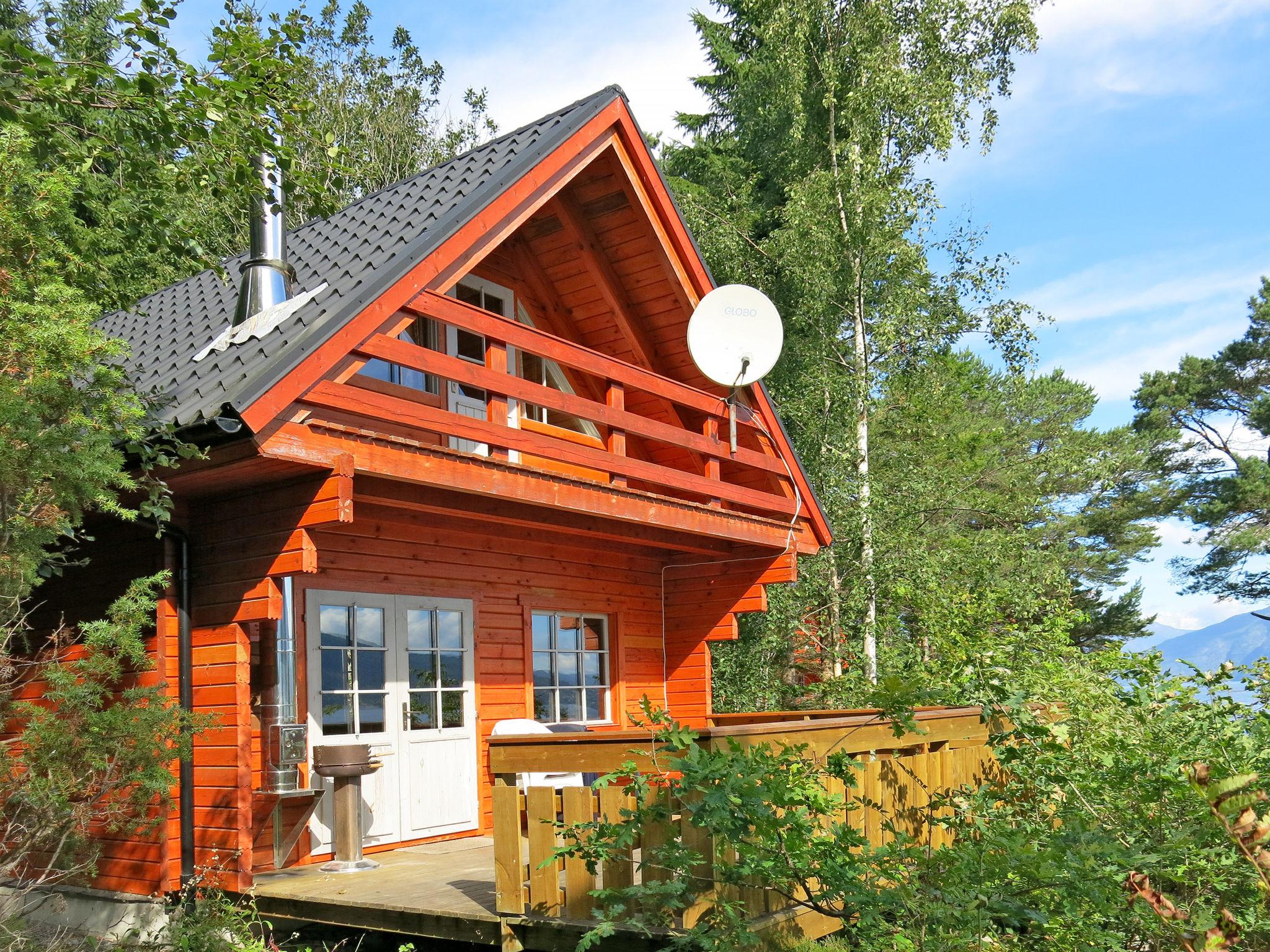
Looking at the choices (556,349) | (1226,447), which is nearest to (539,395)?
(556,349)

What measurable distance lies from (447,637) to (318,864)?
2.04m

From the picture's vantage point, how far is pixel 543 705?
31.5 ft

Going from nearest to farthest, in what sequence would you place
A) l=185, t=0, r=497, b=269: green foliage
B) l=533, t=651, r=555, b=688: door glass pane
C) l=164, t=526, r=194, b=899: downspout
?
1. l=164, t=526, r=194, b=899: downspout
2. l=533, t=651, r=555, b=688: door glass pane
3. l=185, t=0, r=497, b=269: green foliage

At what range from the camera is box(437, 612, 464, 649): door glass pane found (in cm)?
857

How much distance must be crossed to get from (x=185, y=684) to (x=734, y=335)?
4747 millimetres

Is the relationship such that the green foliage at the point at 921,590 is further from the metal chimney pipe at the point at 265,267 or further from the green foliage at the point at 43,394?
the metal chimney pipe at the point at 265,267

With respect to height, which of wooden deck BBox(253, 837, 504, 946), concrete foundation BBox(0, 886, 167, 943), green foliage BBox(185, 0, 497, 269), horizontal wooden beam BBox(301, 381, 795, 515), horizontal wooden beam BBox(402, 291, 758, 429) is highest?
green foliage BBox(185, 0, 497, 269)

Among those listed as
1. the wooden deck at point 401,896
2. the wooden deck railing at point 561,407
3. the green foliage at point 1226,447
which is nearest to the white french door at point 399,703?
the wooden deck at point 401,896

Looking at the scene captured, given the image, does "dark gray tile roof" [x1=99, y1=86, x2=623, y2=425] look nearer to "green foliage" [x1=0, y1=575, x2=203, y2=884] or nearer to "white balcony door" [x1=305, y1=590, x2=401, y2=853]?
"green foliage" [x1=0, y1=575, x2=203, y2=884]

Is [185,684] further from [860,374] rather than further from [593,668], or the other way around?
[860,374]

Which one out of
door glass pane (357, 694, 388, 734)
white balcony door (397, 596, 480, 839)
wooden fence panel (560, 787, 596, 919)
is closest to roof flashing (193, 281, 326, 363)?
white balcony door (397, 596, 480, 839)

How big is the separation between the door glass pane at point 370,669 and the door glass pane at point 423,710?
0.34 metres

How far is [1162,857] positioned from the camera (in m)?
3.98

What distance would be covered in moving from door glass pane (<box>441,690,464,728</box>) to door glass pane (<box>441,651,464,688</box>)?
→ 0.06 meters
